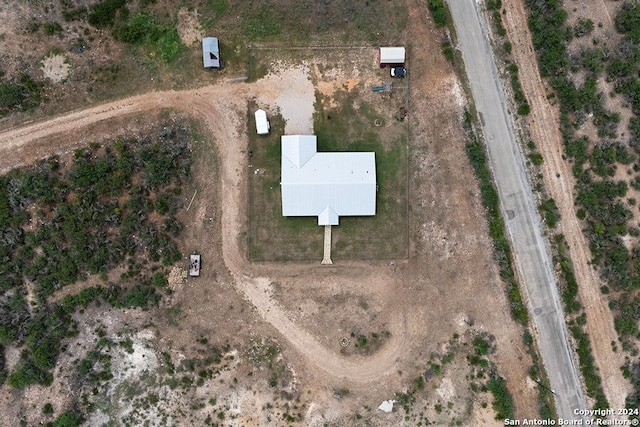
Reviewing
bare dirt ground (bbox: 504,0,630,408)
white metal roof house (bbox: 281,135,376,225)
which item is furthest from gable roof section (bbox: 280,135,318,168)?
bare dirt ground (bbox: 504,0,630,408)

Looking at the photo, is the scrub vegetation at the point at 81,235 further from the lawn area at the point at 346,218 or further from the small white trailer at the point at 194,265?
the lawn area at the point at 346,218

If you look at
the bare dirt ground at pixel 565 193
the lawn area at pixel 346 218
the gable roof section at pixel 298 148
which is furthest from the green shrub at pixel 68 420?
the bare dirt ground at pixel 565 193

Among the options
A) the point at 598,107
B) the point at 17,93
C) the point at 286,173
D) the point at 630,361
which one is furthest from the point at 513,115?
the point at 17,93

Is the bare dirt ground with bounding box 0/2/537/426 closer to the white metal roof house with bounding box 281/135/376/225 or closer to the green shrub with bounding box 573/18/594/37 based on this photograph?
the white metal roof house with bounding box 281/135/376/225

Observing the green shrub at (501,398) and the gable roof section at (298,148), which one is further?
the green shrub at (501,398)

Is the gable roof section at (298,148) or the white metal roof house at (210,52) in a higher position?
the white metal roof house at (210,52)

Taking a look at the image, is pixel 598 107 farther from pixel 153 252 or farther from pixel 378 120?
pixel 153 252
